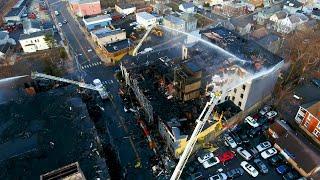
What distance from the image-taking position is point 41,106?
116 feet

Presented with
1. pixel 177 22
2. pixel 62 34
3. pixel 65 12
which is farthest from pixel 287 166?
pixel 65 12

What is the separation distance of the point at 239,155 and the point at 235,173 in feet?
10.1

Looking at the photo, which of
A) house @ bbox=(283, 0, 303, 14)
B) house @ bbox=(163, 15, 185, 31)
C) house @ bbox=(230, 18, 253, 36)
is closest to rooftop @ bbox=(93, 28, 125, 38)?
house @ bbox=(163, 15, 185, 31)

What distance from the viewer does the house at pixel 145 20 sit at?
6138 centimetres

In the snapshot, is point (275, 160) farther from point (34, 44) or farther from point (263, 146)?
point (34, 44)

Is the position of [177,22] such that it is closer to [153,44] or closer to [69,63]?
[153,44]

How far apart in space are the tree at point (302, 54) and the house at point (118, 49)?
29342 mm

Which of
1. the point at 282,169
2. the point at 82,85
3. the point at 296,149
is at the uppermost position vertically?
the point at 82,85

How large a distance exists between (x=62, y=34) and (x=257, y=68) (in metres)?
43.9

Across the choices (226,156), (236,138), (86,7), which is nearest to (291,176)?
(226,156)

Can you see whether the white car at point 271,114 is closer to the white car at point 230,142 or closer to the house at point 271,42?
the white car at point 230,142

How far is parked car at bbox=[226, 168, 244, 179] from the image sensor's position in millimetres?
31513

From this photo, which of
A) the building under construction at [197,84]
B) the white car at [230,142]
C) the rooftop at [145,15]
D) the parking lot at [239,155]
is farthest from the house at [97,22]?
the white car at [230,142]

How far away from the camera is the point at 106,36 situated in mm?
54094
